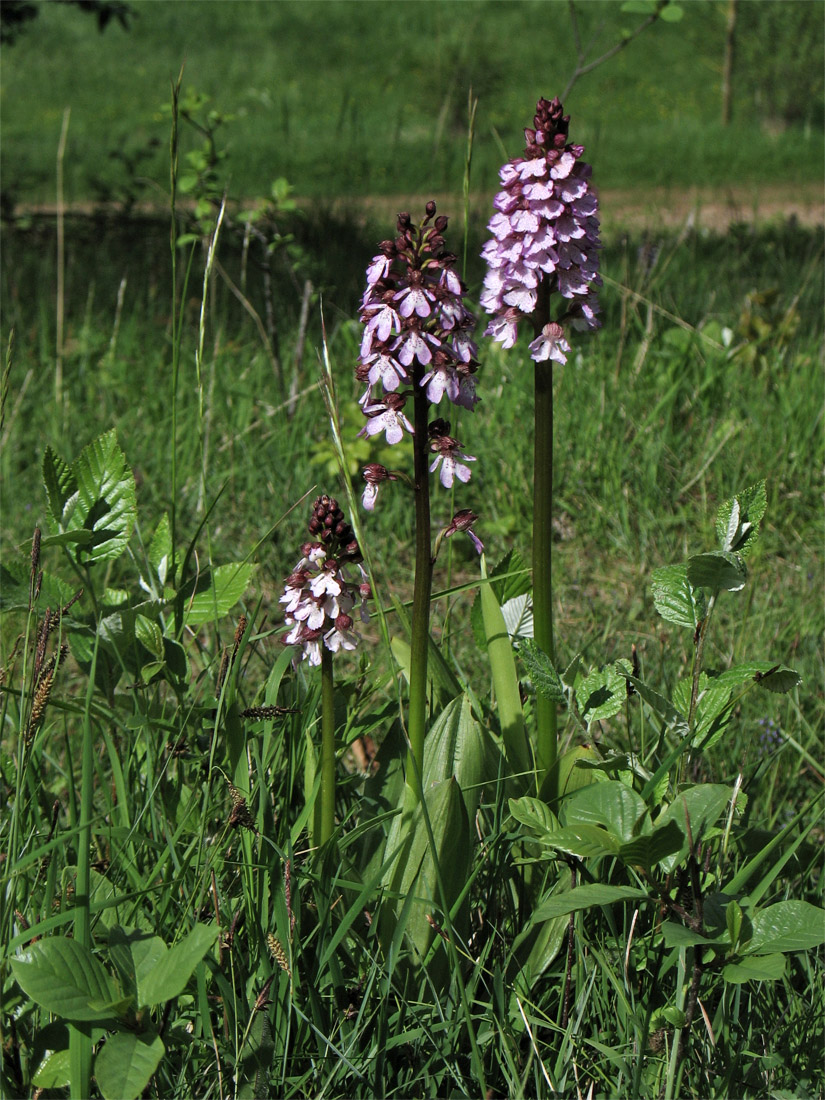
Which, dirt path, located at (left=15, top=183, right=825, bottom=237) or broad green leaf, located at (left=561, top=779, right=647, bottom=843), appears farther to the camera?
dirt path, located at (left=15, top=183, right=825, bottom=237)

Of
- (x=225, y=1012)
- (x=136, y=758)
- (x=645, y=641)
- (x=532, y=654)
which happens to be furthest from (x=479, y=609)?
(x=645, y=641)

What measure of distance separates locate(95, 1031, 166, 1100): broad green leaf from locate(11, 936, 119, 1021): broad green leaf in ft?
0.10

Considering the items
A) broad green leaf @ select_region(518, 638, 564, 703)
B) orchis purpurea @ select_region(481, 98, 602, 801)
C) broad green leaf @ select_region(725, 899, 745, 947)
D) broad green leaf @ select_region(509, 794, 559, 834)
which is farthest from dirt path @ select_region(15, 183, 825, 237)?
broad green leaf @ select_region(725, 899, 745, 947)

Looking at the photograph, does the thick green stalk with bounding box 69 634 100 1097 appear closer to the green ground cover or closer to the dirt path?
the dirt path

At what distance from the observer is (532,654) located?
1.16 m

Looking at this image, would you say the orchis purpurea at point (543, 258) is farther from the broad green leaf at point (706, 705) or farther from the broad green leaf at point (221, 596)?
the broad green leaf at point (221, 596)

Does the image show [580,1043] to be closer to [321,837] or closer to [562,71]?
[321,837]

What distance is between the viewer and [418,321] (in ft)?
3.58

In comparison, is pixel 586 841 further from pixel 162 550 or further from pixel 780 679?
pixel 162 550

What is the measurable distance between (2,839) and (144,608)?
0.37 meters

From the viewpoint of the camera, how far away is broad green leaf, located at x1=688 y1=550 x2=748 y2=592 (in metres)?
1.13

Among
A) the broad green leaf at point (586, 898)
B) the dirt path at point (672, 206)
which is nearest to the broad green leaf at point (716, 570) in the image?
the broad green leaf at point (586, 898)

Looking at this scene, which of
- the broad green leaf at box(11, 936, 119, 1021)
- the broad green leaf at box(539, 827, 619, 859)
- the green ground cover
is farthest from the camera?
the green ground cover

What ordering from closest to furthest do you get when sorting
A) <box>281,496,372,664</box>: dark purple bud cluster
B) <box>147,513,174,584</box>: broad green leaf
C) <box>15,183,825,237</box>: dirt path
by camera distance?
<box>281,496,372,664</box>: dark purple bud cluster < <box>147,513,174,584</box>: broad green leaf < <box>15,183,825,237</box>: dirt path
